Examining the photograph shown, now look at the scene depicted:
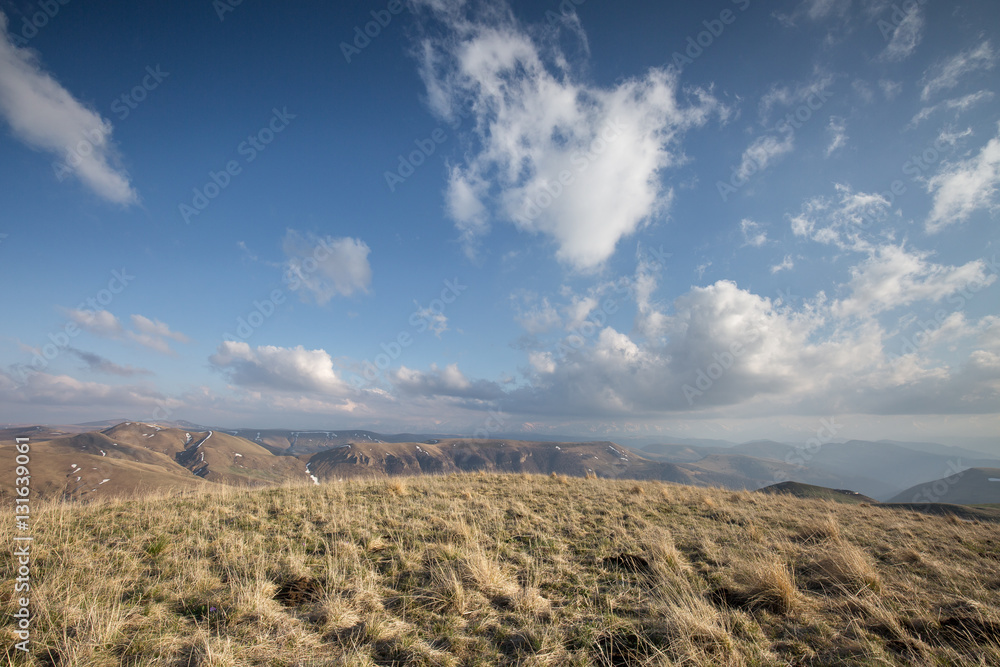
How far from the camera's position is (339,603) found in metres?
4.75

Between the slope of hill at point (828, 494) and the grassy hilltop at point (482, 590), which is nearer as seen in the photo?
the grassy hilltop at point (482, 590)

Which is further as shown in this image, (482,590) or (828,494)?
(828,494)

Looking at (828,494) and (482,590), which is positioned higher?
(482,590)

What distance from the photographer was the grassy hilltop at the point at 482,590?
3998 millimetres

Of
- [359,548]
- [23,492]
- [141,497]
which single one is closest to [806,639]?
[359,548]

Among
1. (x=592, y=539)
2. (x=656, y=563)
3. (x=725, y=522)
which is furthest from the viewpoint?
(x=725, y=522)

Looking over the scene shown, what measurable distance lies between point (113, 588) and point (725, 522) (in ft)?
43.3

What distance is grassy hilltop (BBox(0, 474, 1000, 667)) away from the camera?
13.1 ft

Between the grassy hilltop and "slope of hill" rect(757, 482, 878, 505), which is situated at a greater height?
the grassy hilltop

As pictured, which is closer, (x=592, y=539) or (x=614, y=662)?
(x=614, y=662)

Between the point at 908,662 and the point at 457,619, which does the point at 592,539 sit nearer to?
the point at 457,619

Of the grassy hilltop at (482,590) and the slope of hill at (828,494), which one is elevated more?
the grassy hilltop at (482,590)

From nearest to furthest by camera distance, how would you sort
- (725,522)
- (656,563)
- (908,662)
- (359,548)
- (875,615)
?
1. (908,662)
2. (875,615)
3. (656,563)
4. (359,548)
5. (725,522)

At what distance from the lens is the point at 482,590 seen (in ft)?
17.9
